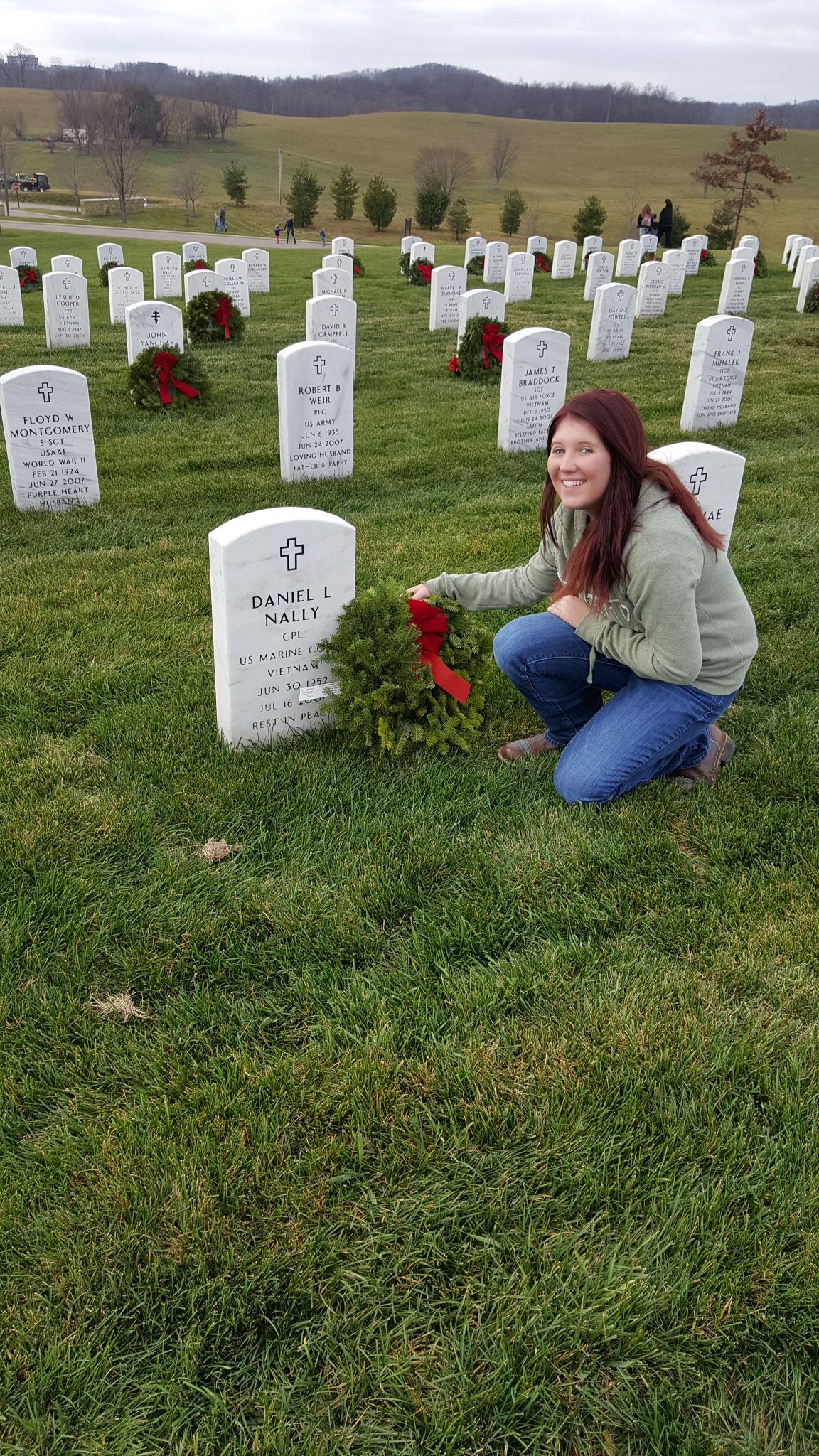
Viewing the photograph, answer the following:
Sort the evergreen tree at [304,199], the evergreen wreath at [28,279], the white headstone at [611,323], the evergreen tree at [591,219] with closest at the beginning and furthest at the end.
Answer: the white headstone at [611,323] → the evergreen wreath at [28,279] → the evergreen tree at [591,219] → the evergreen tree at [304,199]

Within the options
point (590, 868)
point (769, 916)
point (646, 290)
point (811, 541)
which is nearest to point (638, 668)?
point (590, 868)

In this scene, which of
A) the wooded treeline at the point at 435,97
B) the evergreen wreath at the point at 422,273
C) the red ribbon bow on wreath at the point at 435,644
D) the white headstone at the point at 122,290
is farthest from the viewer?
the wooded treeline at the point at 435,97

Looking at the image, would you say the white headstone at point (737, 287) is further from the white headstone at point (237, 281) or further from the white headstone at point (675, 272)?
the white headstone at point (237, 281)

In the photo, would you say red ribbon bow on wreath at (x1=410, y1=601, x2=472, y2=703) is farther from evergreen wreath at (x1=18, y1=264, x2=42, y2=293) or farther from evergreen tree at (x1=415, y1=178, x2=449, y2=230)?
evergreen tree at (x1=415, y1=178, x2=449, y2=230)

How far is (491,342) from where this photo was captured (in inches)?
465

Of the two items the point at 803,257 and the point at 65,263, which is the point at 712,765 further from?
the point at 803,257

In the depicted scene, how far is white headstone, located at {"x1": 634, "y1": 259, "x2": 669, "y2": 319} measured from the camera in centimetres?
1731

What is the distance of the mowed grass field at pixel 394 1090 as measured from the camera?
188 cm

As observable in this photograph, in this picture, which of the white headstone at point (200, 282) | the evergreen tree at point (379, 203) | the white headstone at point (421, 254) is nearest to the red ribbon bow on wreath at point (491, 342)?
the white headstone at point (200, 282)

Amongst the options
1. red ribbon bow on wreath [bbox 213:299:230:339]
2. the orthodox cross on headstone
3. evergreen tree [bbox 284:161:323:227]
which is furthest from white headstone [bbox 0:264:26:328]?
evergreen tree [bbox 284:161:323:227]

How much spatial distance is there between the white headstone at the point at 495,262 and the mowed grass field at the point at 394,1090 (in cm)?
1867

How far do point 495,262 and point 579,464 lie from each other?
20.1 metres

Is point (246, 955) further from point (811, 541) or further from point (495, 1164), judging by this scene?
point (811, 541)

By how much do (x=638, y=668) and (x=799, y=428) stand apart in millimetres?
8127
